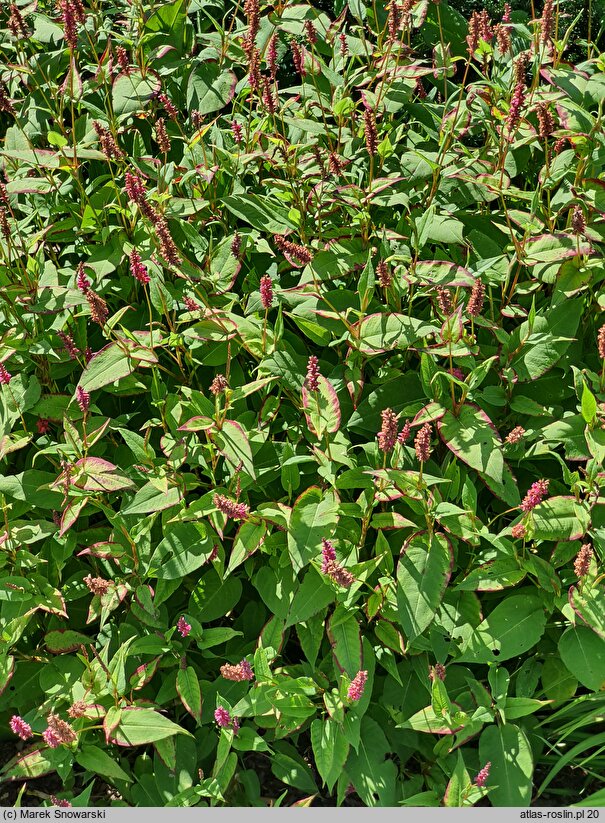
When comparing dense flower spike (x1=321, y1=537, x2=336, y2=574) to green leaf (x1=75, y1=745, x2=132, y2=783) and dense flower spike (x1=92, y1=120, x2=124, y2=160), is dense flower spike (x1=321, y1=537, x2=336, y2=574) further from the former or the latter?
dense flower spike (x1=92, y1=120, x2=124, y2=160)

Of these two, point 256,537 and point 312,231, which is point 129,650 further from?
point 312,231

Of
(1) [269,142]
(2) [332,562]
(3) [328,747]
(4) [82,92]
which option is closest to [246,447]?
(2) [332,562]

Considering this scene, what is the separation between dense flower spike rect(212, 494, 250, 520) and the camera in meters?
2.13

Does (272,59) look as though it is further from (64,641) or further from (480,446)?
(64,641)

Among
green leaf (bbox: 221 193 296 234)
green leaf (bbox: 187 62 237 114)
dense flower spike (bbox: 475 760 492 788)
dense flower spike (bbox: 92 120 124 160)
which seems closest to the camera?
dense flower spike (bbox: 475 760 492 788)

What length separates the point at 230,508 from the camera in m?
2.13

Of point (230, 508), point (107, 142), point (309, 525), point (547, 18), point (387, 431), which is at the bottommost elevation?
point (309, 525)

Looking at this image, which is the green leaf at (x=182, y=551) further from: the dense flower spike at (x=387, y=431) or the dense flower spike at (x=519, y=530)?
the dense flower spike at (x=519, y=530)

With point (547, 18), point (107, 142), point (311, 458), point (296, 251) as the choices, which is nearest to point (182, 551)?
point (311, 458)

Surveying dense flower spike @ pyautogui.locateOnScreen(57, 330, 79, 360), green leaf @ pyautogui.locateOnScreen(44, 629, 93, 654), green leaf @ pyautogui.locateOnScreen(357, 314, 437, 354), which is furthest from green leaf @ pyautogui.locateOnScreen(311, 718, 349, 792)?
dense flower spike @ pyautogui.locateOnScreen(57, 330, 79, 360)

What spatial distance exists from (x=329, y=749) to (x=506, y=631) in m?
0.57

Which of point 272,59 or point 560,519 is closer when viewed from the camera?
point 560,519

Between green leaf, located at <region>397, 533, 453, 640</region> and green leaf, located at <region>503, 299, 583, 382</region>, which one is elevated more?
green leaf, located at <region>503, 299, 583, 382</region>

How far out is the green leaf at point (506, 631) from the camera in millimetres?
2195
